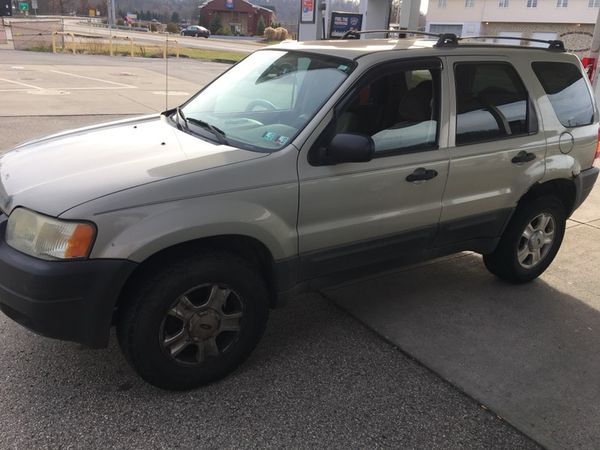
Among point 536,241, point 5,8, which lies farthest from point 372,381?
point 5,8

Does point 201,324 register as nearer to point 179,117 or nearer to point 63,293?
point 63,293

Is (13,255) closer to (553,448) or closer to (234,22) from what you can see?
(553,448)

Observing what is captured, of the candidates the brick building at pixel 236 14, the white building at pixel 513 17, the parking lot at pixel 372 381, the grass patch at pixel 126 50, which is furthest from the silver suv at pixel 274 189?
the brick building at pixel 236 14

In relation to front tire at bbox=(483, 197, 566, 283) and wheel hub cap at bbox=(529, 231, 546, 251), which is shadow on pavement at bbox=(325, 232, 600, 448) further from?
wheel hub cap at bbox=(529, 231, 546, 251)

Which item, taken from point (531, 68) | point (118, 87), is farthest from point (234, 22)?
point (531, 68)

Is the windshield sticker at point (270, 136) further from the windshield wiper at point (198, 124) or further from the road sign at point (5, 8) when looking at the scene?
the road sign at point (5, 8)

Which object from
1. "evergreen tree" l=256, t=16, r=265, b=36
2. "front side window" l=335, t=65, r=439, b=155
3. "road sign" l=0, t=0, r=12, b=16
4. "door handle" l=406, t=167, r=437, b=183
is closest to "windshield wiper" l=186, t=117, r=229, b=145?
"front side window" l=335, t=65, r=439, b=155

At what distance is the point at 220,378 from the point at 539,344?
211 cm

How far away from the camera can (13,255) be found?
254cm

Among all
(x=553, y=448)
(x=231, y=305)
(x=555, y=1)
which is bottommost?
(x=553, y=448)

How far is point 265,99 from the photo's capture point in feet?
11.8

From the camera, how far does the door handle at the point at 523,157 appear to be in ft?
12.8

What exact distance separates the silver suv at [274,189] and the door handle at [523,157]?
0.02 metres

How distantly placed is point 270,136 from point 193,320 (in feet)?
3.65
